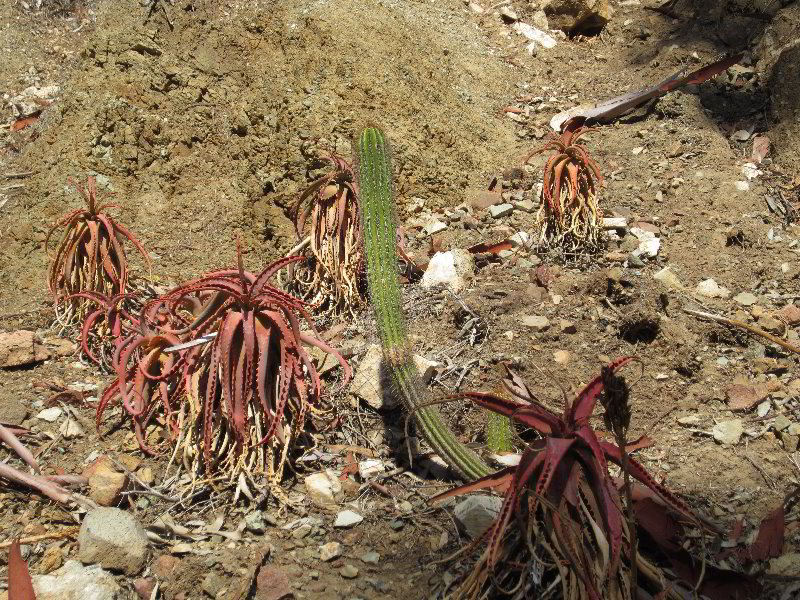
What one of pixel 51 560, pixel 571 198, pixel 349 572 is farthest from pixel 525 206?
pixel 51 560

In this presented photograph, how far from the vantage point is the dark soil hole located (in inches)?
125

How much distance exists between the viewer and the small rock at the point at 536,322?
327cm

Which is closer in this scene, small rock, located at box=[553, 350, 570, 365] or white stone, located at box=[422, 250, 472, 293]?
small rock, located at box=[553, 350, 570, 365]

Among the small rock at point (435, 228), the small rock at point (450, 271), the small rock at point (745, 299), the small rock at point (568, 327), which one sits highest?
the small rock at point (745, 299)

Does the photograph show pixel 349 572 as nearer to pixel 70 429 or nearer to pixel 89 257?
pixel 70 429

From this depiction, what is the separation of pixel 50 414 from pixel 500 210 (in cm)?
265

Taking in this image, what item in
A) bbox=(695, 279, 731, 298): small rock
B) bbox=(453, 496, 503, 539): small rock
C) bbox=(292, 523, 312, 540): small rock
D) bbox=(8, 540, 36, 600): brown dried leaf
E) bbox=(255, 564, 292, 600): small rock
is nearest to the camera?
bbox=(8, 540, 36, 600): brown dried leaf

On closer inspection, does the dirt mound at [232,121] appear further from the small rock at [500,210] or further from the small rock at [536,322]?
the small rock at [536,322]

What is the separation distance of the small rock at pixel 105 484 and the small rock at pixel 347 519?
0.75 metres

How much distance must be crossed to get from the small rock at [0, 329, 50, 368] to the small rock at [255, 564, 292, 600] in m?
1.59

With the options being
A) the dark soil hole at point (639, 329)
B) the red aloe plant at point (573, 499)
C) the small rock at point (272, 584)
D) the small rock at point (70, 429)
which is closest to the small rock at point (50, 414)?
the small rock at point (70, 429)

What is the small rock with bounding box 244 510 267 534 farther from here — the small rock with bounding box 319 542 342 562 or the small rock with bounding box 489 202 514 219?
the small rock with bounding box 489 202 514 219

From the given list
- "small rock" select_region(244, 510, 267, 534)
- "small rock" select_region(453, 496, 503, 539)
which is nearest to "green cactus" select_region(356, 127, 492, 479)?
"small rock" select_region(453, 496, 503, 539)

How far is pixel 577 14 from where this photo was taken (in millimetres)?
6480
